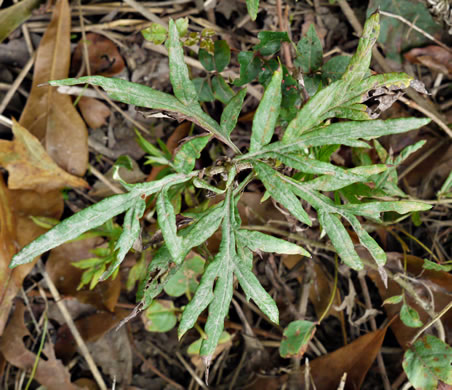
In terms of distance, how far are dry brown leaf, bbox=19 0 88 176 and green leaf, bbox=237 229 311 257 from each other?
4.20 ft

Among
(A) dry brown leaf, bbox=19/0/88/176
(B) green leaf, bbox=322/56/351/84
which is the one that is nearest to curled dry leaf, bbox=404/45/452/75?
(B) green leaf, bbox=322/56/351/84

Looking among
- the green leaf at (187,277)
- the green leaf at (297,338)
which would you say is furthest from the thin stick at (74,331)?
the green leaf at (297,338)

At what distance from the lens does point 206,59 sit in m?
1.78

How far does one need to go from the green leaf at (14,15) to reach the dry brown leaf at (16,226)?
77 cm

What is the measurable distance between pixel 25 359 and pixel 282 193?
1867 mm

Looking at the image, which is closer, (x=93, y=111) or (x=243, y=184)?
(x=243, y=184)

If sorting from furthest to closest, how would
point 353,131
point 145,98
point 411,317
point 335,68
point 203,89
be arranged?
point 203,89
point 411,317
point 335,68
point 145,98
point 353,131

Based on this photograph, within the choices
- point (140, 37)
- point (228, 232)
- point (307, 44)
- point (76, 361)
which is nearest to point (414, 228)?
point (307, 44)

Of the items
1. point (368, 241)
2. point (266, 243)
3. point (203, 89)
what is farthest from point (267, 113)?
point (203, 89)

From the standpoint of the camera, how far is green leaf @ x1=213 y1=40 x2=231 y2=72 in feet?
5.78

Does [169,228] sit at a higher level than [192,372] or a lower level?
higher

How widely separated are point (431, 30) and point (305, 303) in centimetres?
152

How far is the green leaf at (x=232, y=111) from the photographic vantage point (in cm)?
132

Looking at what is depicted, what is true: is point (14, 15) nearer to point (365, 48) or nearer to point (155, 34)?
point (155, 34)
